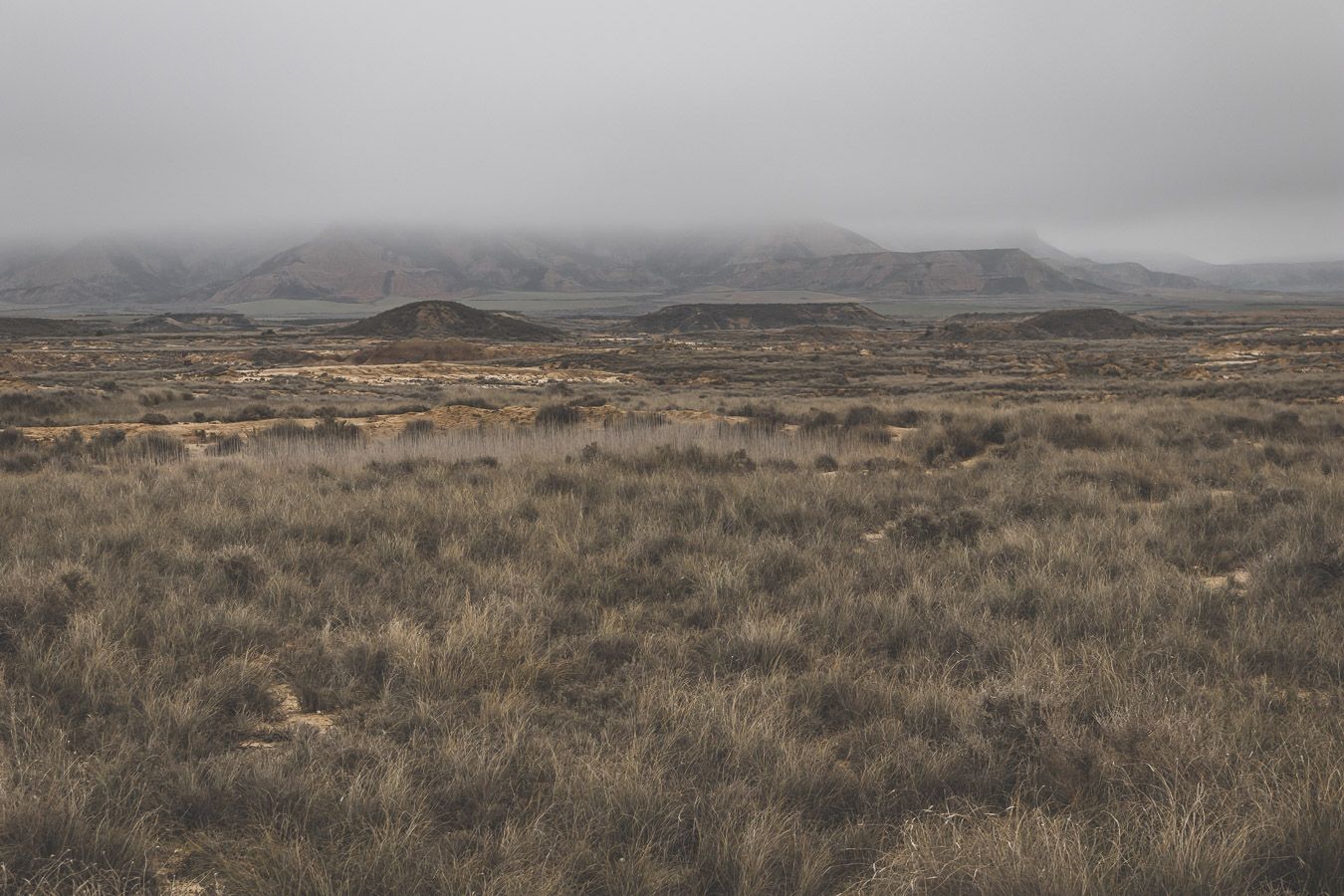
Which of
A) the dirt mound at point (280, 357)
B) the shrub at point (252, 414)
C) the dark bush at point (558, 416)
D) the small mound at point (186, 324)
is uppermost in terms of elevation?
the small mound at point (186, 324)

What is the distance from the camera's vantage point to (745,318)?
137 metres

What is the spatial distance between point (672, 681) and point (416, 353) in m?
61.9

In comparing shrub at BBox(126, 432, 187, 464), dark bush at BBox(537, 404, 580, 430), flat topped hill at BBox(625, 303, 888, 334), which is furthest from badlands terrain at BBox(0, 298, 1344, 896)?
flat topped hill at BBox(625, 303, 888, 334)

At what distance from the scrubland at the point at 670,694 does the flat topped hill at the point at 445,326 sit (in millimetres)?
89646

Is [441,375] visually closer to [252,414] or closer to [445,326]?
[252,414]

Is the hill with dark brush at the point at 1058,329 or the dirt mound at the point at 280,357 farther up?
the hill with dark brush at the point at 1058,329

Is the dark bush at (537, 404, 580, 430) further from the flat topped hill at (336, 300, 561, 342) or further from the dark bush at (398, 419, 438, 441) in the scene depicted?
the flat topped hill at (336, 300, 561, 342)

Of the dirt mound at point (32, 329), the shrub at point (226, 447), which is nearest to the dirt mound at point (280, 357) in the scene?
the shrub at point (226, 447)

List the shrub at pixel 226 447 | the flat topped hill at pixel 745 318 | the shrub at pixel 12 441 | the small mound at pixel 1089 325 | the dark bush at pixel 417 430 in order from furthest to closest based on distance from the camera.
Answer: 1. the flat topped hill at pixel 745 318
2. the small mound at pixel 1089 325
3. the dark bush at pixel 417 430
4. the shrub at pixel 12 441
5. the shrub at pixel 226 447

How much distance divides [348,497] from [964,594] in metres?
6.58

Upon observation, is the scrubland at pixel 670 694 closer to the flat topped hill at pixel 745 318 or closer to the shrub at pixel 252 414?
the shrub at pixel 252 414

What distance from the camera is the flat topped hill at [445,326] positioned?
9612cm

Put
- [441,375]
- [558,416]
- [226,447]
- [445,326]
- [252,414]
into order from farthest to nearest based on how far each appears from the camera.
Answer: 1. [445,326]
2. [441,375]
3. [252,414]
4. [558,416]
5. [226,447]

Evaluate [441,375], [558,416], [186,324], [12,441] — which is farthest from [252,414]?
[186,324]
